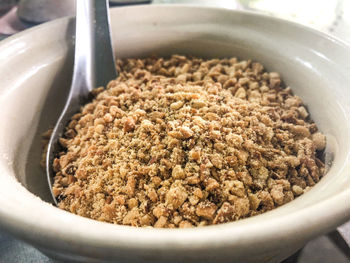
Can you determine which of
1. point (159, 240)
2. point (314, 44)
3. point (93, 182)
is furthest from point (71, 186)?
point (314, 44)

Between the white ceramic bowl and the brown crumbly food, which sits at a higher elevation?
the white ceramic bowl

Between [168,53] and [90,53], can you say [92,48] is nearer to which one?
[90,53]

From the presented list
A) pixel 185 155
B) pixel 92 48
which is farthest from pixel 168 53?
pixel 185 155

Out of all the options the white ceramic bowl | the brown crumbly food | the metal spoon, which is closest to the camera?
the white ceramic bowl

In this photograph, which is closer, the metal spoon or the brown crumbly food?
the brown crumbly food

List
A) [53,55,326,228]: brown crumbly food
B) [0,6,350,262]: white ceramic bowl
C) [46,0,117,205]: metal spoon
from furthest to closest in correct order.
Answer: [46,0,117,205]: metal spoon → [53,55,326,228]: brown crumbly food → [0,6,350,262]: white ceramic bowl
